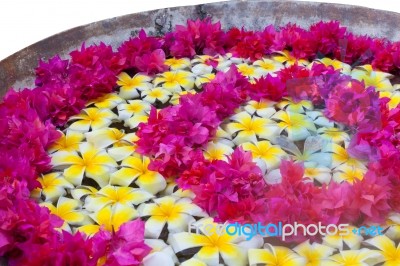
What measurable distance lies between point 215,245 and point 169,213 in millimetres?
177

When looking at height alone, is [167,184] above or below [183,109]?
below

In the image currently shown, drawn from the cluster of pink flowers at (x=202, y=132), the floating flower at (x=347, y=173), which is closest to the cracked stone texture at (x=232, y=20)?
the cluster of pink flowers at (x=202, y=132)

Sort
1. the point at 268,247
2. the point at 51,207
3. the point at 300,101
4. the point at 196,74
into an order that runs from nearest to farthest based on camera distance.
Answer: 1. the point at 268,247
2. the point at 51,207
3. the point at 300,101
4. the point at 196,74

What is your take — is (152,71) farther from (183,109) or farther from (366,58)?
(366,58)

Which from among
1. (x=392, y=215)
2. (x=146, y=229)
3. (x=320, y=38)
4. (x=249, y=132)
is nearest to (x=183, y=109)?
(x=249, y=132)

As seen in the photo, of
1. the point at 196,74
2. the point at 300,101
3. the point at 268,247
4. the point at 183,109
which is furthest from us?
the point at 196,74

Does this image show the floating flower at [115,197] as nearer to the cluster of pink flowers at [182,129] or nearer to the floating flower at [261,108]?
the cluster of pink flowers at [182,129]

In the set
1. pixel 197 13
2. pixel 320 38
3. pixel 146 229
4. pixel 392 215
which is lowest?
pixel 392 215

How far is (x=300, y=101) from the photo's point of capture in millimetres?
2141

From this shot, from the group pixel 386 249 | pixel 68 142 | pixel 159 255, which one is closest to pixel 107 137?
pixel 68 142

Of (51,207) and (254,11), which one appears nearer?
(51,207)

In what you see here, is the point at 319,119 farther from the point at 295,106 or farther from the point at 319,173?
the point at 319,173

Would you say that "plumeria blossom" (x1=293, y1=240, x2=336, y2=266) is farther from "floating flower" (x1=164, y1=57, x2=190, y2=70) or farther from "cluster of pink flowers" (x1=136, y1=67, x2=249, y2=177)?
"floating flower" (x1=164, y1=57, x2=190, y2=70)

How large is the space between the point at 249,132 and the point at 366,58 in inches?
28.7
